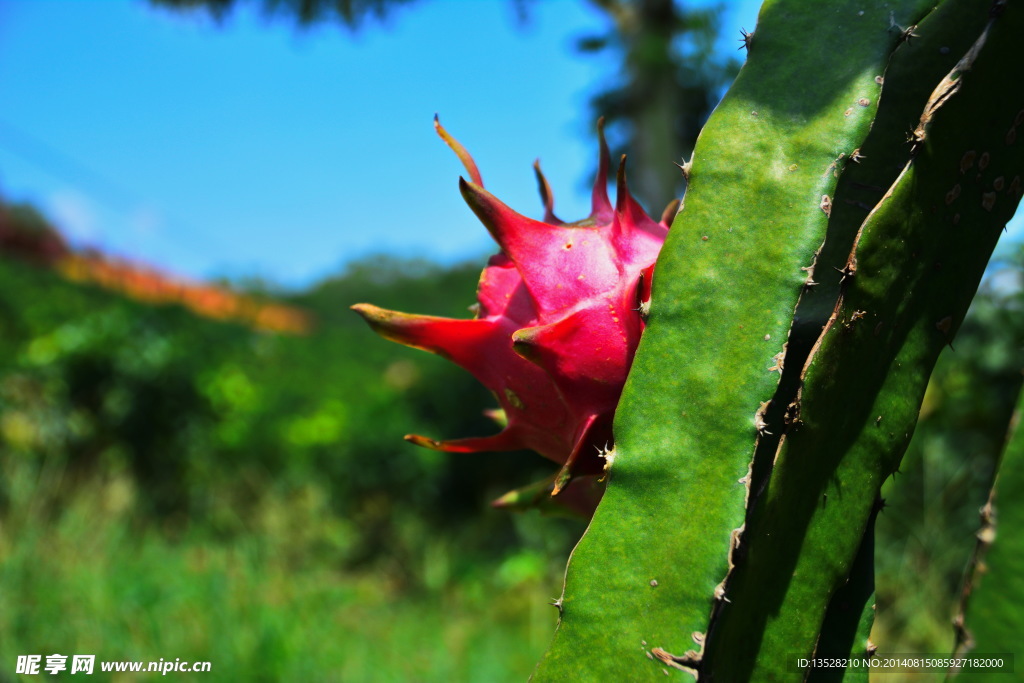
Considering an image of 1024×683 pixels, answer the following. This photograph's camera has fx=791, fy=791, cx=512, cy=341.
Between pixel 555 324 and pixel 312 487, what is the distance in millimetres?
5145

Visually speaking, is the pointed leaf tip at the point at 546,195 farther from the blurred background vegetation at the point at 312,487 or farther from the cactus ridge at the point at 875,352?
the blurred background vegetation at the point at 312,487

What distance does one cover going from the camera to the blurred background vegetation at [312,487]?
11.7ft

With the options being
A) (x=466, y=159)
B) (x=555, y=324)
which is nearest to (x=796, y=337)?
(x=555, y=324)

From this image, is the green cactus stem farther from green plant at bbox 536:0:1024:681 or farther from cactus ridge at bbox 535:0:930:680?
cactus ridge at bbox 535:0:930:680

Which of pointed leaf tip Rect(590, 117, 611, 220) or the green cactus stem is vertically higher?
pointed leaf tip Rect(590, 117, 611, 220)

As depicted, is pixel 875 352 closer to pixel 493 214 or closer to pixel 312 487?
pixel 493 214

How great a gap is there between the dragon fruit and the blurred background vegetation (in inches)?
81.4

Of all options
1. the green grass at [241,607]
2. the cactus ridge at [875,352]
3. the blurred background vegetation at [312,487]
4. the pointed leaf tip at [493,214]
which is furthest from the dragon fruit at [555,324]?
the green grass at [241,607]

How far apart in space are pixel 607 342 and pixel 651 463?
117 millimetres

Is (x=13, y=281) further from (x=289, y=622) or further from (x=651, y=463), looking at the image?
(x=651, y=463)

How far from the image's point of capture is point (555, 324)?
691 millimetres

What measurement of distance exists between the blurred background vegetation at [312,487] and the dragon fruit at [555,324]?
2.07 meters

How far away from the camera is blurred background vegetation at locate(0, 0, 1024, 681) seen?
3572mm

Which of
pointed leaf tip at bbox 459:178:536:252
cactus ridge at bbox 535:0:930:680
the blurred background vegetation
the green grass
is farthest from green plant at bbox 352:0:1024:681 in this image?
the green grass
